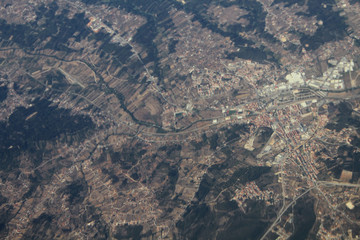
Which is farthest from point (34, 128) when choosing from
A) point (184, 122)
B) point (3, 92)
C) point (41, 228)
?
point (184, 122)

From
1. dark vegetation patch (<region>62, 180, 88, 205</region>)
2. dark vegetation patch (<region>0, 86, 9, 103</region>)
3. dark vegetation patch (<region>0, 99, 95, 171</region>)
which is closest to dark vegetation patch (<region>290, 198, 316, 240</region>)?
dark vegetation patch (<region>62, 180, 88, 205</region>)

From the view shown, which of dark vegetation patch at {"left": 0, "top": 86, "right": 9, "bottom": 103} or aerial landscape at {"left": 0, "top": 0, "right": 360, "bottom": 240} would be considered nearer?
aerial landscape at {"left": 0, "top": 0, "right": 360, "bottom": 240}

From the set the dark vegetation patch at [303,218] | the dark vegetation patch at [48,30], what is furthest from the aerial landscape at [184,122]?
the dark vegetation patch at [48,30]

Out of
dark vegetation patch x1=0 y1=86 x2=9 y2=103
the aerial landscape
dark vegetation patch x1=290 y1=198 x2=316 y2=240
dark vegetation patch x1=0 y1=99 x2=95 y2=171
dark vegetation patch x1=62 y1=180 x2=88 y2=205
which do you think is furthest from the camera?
dark vegetation patch x1=0 y1=86 x2=9 y2=103

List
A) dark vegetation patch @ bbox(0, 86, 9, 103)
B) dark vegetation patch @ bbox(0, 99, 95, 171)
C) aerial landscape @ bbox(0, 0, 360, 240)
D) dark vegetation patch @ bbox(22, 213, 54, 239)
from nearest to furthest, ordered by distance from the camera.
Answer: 1. aerial landscape @ bbox(0, 0, 360, 240)
2. dark vegetation patch @ bbox(22, 213, 54, 239)
3. dark vegetation patch @ bbox(0, 99, 95, 171)
4. dark vegetation patch @ bbox(0, 86, 9, 103)

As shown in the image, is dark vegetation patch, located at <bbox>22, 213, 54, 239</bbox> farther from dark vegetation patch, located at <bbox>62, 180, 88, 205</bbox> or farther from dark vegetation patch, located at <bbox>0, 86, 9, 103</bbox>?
dark vegetation patch, located at <bbox>0, 86, 9, 103</bbox>

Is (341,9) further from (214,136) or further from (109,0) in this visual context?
(109,0)

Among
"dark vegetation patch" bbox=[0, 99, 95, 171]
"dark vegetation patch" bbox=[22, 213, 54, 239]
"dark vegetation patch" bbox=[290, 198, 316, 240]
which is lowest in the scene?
"dark vegetation patch" bbox=[290, 198, 316, 240]

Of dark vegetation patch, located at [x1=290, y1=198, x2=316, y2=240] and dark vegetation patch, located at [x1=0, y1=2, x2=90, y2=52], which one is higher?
dark vegetation patch, located at [x1=0, y1=2, x2=90, y2=52]

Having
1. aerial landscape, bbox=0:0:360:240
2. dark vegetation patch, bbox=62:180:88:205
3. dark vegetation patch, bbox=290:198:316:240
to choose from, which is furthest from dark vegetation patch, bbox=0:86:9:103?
dark vegetation patch, bbox=290:198:316:240
